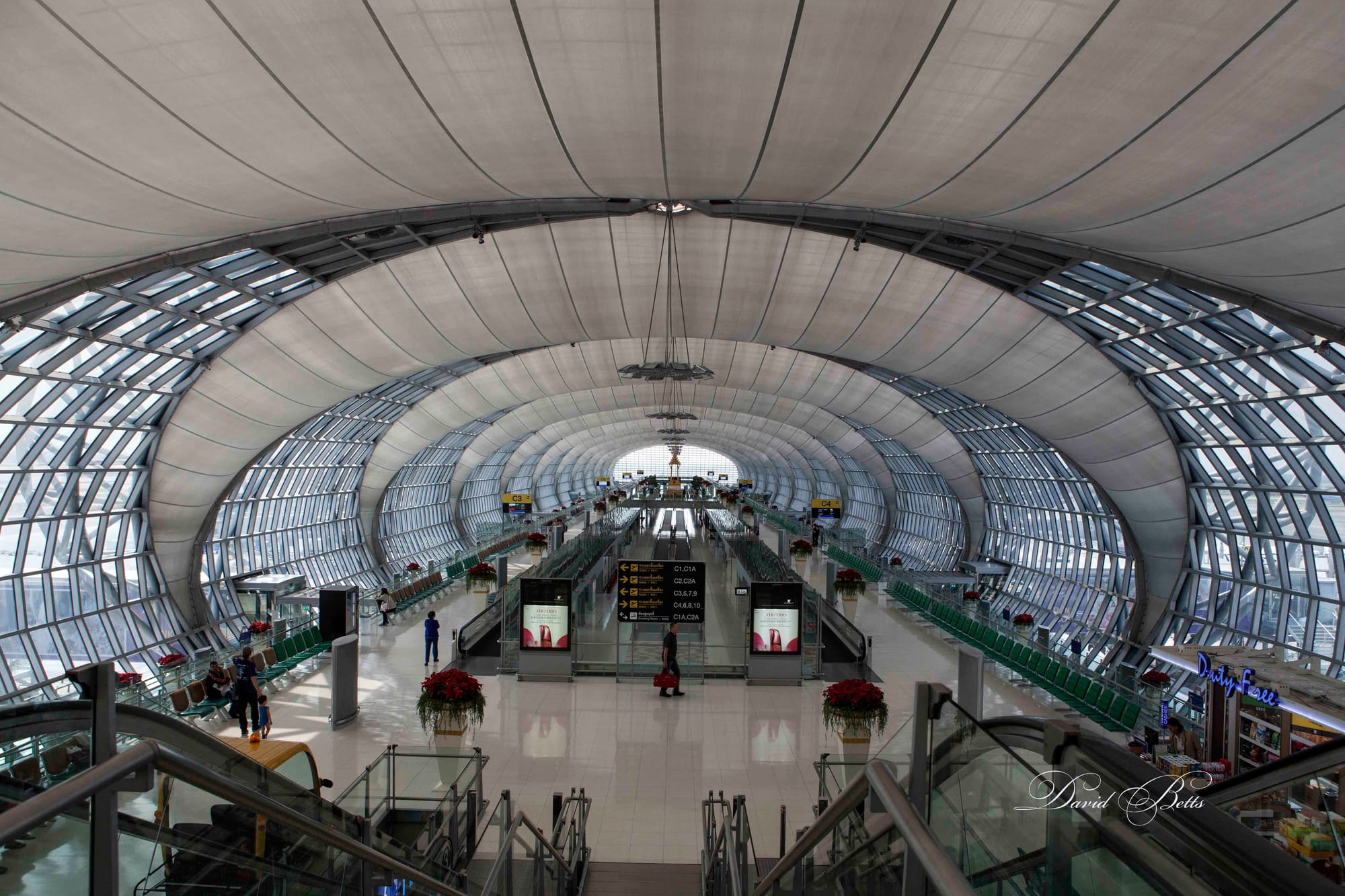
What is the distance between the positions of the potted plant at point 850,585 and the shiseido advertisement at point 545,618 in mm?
10224

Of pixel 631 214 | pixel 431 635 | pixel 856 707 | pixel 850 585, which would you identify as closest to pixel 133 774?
pixel 856 707

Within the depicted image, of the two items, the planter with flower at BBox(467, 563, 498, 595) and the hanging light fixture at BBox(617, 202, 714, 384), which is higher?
the hanging light fixture at BBox(617, 202, 714, 384)

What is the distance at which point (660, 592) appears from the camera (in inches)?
703

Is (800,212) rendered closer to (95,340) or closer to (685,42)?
(685,42)

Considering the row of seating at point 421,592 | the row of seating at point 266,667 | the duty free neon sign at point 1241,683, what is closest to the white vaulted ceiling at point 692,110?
the duty free neon sign at point 1241,683

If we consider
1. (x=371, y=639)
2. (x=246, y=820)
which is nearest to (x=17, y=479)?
(x=371, y=639)

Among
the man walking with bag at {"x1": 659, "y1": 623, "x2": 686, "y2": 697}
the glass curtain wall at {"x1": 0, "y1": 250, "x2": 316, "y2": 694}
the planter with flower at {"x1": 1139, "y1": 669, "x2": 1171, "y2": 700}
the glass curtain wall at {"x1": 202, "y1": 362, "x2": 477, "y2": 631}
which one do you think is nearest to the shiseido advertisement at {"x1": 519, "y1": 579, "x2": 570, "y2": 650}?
the man walking with bag at {"x1": 659, "y1": 623, "x2": 686, "y2": 697}

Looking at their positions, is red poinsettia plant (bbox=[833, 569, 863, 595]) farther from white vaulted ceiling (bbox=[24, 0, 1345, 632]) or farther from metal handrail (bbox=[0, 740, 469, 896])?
metal handrail (bbox=[0, 740, 469, 896])

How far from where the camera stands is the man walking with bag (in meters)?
16.0

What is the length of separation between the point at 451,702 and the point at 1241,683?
1188 centimetres

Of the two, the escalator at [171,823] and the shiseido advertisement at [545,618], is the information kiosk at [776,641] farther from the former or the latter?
the escalator at [171,823]

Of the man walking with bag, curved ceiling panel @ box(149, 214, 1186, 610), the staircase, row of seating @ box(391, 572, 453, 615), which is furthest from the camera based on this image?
row of seating @ box(391, 572, 453, 615)

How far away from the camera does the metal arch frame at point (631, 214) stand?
16.3m

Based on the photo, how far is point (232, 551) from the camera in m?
36.2
